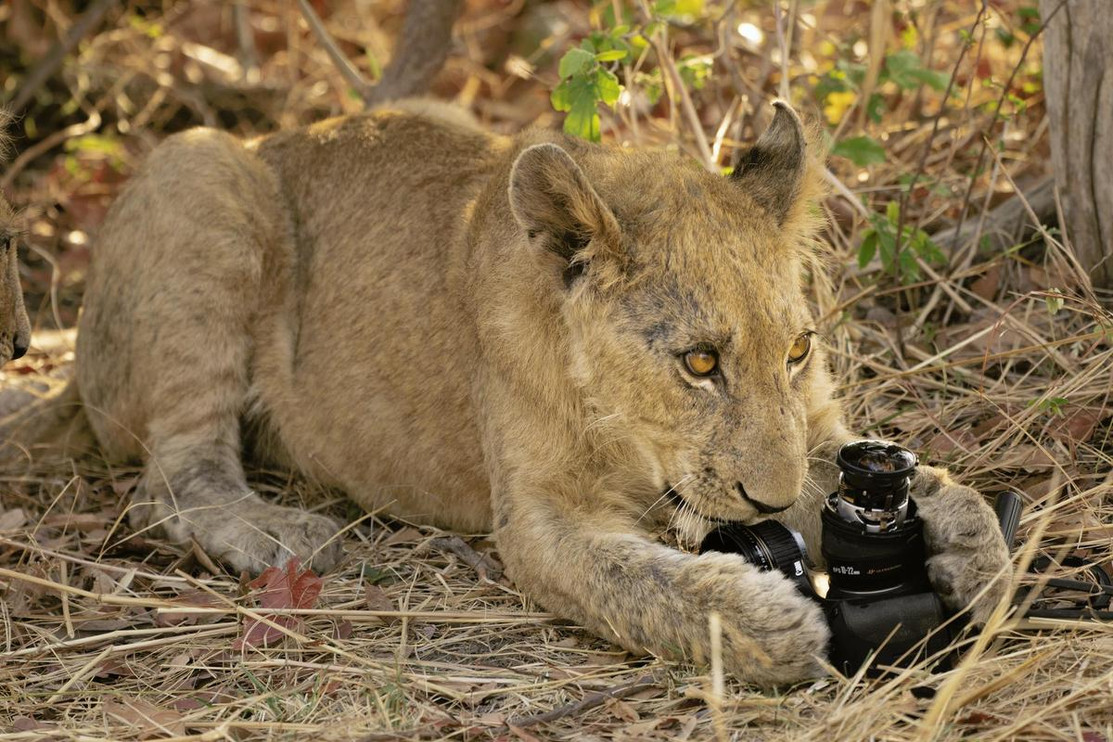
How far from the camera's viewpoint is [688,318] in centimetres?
375

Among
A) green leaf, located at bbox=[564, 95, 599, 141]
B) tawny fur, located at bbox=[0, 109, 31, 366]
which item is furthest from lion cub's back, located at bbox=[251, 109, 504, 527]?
tawny fur, located at bbox=[0, 109, 31, 366]

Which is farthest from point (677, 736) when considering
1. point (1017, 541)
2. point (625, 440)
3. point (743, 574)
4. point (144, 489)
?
point (144, 489)

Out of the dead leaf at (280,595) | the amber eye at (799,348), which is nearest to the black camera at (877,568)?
the amber eye at (799,348)

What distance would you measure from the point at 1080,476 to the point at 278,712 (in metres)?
2.78

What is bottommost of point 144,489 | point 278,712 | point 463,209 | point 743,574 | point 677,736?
point 144,489

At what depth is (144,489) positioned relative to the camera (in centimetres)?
543

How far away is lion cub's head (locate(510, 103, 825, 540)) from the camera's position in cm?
370

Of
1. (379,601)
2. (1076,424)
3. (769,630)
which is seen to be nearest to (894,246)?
(1076,424)

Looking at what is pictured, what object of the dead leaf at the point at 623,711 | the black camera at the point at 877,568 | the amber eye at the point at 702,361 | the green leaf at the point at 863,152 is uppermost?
the green leaf at the point at 863,152

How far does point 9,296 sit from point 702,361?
278 centimetres

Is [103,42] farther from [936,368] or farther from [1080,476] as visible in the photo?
Answer: [1080,476]

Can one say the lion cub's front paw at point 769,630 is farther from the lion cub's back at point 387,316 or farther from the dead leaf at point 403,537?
the dead leaf at point 403,537

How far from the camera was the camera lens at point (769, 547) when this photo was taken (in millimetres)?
3787

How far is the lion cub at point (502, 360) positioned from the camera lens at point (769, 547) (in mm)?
95
